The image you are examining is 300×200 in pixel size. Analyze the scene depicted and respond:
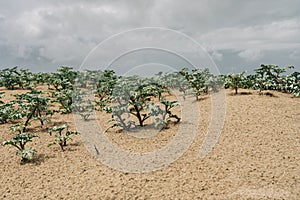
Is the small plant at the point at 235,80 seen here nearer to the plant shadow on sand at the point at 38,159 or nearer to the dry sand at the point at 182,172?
the dry sand at the point at 182,172

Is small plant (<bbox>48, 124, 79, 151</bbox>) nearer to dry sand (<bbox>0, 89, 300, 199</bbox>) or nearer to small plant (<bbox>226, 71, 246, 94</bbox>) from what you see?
dry sand (<bbox>0, 89, 300, 199</bbox>)

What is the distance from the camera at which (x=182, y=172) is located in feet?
24.7

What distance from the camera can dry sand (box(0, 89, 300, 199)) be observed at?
259 inches

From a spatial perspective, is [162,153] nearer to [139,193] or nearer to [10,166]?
[139,193]

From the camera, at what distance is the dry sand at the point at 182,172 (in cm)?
657

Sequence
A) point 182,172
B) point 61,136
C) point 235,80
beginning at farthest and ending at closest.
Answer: point 235,80 → point 61,136 → point 182,172

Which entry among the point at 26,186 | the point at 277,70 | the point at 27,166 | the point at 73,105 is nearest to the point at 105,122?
the point at 73,105

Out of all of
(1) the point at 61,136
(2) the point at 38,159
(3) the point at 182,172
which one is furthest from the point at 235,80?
(2) the point at 38,159

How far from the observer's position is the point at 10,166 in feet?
28.1

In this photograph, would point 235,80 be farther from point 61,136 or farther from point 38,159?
point 38,159

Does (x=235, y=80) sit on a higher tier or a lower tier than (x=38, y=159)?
higher

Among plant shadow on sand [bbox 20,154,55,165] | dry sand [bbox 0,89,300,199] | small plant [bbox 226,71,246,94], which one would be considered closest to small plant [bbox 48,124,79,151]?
dry sand [bbox 0,89,300,199]

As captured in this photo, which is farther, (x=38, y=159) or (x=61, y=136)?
(x=61, y=136)

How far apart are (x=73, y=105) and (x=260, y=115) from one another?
10.6 meters
